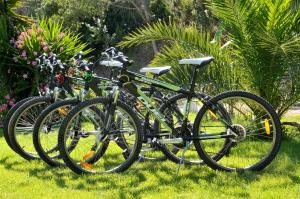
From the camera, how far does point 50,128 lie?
527 centimetres

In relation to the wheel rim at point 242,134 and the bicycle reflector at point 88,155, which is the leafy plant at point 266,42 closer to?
the wheel rim at point 242,134

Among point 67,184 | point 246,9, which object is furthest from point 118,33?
point 67,184

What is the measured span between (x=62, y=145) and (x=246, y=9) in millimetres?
2759

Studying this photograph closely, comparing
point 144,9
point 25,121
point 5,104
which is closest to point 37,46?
point 5,104

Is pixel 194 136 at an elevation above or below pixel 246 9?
below

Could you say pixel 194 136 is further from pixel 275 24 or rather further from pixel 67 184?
pixel 275 24

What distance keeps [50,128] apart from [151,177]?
1264 millimetres

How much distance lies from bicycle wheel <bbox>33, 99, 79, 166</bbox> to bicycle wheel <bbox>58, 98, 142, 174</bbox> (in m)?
0.21

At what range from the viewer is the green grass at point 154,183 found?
13.7 ft

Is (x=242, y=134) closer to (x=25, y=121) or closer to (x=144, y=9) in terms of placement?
(x=25, y=121)

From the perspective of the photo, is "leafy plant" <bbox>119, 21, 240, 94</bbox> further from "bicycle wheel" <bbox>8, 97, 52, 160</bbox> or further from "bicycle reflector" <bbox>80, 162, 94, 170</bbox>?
"bicycle reflector" <bbox>80, 162, 94, 170</bbox>

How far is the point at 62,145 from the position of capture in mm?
4574

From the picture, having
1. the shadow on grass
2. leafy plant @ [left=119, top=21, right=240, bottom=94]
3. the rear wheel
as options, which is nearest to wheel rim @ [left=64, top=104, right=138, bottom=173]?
the shadow on grass

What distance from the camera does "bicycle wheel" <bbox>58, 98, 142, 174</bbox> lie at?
459cm
